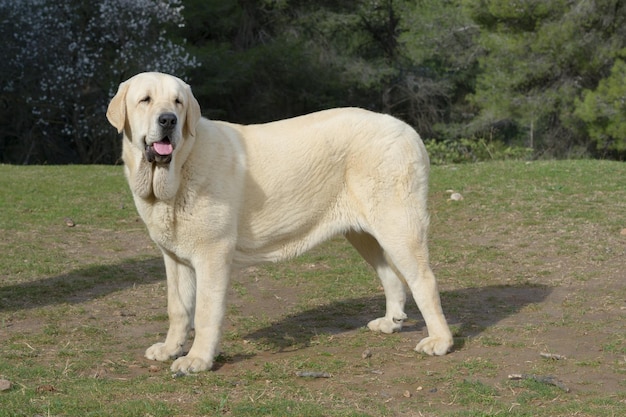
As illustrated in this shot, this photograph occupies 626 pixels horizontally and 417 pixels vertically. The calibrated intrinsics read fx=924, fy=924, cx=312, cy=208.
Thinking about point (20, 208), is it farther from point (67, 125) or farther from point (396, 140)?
point (67, 125)

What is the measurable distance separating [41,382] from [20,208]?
629 centimetres

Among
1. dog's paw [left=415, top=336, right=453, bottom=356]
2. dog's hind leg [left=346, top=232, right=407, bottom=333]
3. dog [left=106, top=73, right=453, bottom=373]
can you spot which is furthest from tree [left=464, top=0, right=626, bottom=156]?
dog's paw [left=415, top=336, right=453, bottom=356]

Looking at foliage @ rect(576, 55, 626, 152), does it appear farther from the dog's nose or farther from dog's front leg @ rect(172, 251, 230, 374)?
the dog's nose

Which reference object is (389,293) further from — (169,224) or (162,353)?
(169,224)

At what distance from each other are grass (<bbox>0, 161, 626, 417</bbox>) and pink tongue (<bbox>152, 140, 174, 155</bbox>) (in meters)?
Result: 1.23

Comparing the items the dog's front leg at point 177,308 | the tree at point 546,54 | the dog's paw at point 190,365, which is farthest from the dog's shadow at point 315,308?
the tree at point 546,54

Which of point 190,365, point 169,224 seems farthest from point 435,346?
point 169,224

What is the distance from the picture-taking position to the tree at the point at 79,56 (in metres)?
21.1

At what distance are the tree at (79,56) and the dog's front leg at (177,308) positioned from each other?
16.2m

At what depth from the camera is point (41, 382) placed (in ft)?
16.1

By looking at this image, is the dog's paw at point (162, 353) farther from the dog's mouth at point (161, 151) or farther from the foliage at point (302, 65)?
the foliage at point (302, 65)

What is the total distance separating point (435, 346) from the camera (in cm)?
549

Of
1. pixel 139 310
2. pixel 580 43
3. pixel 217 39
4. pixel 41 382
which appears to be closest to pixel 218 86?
pixel 217 39

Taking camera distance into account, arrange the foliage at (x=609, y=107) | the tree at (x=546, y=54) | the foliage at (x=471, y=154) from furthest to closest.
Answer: the tree at (x=546, y=54) < the foliage at (x=609, y=107) < the foliage at (x=471, y=154)
